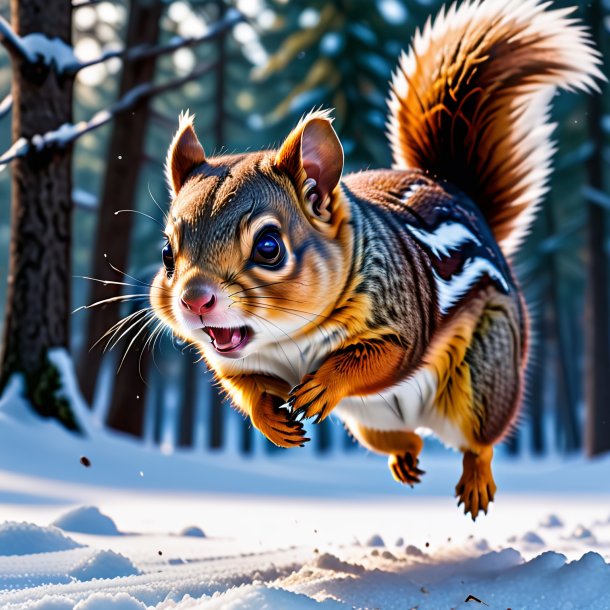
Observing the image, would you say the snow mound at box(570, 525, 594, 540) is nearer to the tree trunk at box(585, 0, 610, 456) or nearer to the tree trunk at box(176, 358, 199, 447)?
the tree trunk at box(585, 0, 610, 456)

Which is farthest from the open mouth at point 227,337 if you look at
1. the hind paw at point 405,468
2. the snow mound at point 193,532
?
the snow mound at point 193,532

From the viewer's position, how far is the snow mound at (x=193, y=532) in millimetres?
4526

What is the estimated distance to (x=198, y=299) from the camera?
2383mm

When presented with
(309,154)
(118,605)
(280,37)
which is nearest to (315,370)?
(309,154)

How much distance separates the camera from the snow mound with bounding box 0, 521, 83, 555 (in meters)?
3.58

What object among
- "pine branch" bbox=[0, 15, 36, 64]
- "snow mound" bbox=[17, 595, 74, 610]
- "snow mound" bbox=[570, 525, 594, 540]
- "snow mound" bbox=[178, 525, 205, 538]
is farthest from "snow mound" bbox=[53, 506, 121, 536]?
"pine branch" bbox=[0, 15, 36, 64]

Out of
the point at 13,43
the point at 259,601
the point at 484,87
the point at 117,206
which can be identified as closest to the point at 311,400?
the point at 259,601

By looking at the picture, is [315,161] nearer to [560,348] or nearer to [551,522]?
[551,522]

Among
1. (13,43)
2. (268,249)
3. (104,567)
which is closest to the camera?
(268,249)

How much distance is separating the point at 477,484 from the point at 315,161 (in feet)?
5.02

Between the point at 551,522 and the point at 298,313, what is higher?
the point at 298,313

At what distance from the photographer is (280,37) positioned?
53.6ft

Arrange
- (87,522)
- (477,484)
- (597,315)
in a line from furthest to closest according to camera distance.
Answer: (597,315) < (87,522) < (477,484)

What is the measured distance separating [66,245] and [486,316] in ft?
14.7
